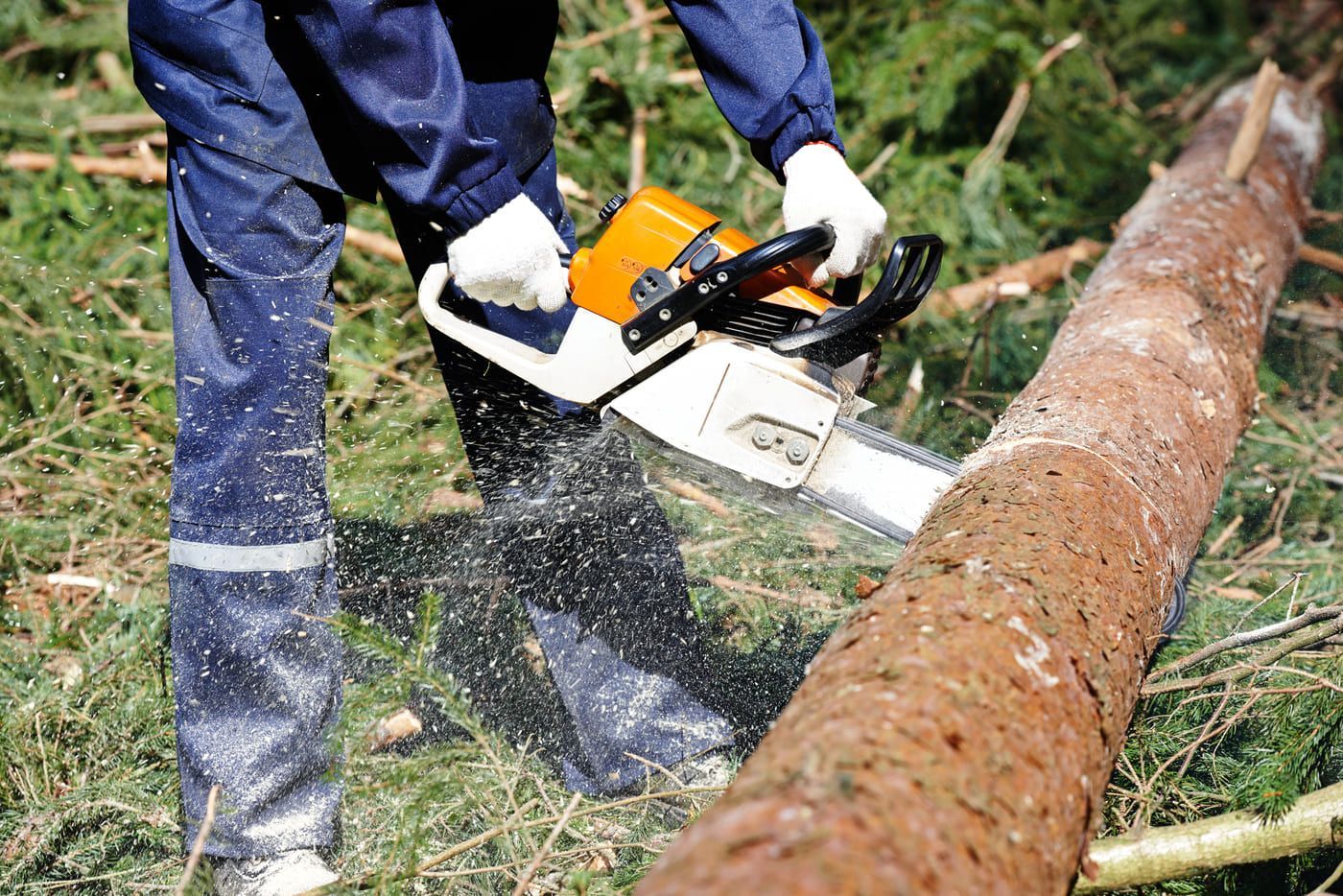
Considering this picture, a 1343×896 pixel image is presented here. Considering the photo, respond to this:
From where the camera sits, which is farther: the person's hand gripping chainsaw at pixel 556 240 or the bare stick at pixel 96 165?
the bare stick at pixel 96 165

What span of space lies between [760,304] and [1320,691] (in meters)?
1.24

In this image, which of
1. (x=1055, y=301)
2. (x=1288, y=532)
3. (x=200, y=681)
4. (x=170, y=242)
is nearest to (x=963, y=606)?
(x=200, y=681)

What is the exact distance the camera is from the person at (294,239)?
200 centimetres

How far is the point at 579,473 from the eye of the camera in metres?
2.64

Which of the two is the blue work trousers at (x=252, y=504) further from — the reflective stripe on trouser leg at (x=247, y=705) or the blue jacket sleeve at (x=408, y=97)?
the blue jacket sleeve at (x=408, y=97)

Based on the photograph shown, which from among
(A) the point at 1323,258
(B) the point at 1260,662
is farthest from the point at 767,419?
(A) the point at 1323,258

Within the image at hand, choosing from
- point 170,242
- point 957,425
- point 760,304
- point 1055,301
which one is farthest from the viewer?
point 1055,301

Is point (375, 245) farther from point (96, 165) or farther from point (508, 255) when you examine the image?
point (508, 255)

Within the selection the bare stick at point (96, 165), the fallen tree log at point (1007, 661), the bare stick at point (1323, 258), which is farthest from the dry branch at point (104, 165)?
the bare stick at point (1323, 258)

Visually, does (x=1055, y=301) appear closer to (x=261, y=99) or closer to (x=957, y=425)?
(x=957, y=425)

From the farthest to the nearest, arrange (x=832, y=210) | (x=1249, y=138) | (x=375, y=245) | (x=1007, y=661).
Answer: (x=375, y=245) < (x=1249, y=138) < (x=832, y=210) < (x=1007, y=661)

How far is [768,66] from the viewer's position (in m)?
2.30

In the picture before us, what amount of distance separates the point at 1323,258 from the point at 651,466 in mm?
3422

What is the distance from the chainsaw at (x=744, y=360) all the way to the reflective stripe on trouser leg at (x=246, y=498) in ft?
1.18
